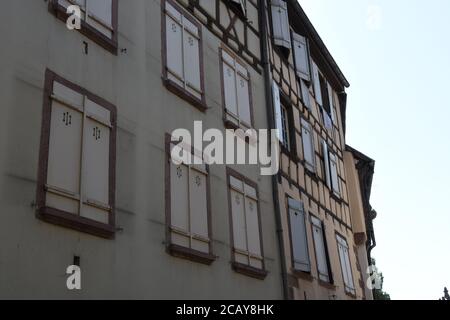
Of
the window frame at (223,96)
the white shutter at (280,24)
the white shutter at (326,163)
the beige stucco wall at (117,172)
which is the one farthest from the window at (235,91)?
the white shutter at (326,163)

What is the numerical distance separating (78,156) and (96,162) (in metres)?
0.29

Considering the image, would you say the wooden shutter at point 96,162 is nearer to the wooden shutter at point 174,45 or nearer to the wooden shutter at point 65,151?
the wooden shutter at point 65,151

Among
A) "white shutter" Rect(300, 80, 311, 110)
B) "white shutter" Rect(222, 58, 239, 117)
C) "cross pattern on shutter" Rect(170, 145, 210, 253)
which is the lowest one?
"cross pattern on shutter" Rect(170, 145, 210, 253)

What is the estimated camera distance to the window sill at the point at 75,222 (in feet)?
19.5

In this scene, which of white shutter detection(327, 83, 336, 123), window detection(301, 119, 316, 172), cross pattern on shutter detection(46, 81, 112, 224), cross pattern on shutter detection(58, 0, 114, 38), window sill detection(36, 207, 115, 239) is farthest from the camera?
white shutter detection(327, 83, 336, 123)

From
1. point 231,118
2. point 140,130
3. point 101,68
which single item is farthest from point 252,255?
point 101,68

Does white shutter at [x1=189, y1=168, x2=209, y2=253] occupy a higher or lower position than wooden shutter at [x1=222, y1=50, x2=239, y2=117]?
lower

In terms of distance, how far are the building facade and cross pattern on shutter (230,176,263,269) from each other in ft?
0.09

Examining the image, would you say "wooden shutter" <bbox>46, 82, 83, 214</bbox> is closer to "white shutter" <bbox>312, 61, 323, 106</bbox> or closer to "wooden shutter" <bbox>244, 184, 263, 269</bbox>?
"wooden shutter" <bbox>244, 184, 263, 269</bbox>

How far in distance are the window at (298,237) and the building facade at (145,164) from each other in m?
0.05

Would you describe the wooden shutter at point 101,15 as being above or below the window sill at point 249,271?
above

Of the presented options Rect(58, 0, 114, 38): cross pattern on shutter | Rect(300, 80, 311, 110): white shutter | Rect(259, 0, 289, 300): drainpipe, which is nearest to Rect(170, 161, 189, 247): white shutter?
Rect(58, 0, 114, 38): cross pattern on shutter

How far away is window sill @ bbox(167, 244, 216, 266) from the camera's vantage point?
762 cm
